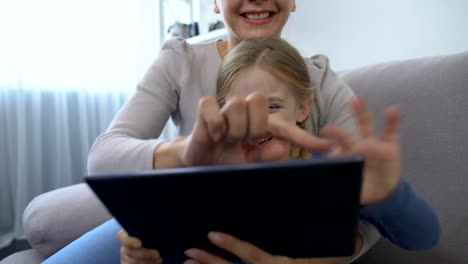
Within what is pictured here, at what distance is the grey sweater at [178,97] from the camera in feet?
2.20

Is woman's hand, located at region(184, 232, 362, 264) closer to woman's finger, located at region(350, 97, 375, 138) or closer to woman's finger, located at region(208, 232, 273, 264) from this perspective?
woman's finger, located at region(208, 232, 273, 264)

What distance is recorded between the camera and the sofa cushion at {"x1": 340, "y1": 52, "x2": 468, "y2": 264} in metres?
0.71

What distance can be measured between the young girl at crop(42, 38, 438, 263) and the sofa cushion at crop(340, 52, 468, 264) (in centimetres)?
23

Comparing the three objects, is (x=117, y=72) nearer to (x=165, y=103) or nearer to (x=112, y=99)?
(x=112, y=99)

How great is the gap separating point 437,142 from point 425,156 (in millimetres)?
36

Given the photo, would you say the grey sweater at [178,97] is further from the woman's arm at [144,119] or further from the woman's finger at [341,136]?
the woman's finger at [341,136]

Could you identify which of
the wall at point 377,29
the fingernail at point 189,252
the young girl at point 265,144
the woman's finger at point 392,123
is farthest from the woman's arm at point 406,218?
the wall at point 377,29

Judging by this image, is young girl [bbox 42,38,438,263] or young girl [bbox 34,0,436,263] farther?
young girl [bbox 34,0,436,263]

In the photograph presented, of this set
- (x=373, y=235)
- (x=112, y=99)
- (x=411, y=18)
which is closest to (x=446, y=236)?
Result: (x=373, y=235)

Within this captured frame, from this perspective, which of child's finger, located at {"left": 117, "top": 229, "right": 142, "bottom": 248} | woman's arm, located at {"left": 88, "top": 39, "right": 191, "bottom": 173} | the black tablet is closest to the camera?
the black tablet

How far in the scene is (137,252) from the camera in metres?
0.44

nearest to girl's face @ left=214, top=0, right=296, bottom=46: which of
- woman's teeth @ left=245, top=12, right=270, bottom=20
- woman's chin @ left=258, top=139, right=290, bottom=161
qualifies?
woman's teeth @ left=245, top=12, right=270, bottom=20

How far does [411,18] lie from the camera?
1.30 metres

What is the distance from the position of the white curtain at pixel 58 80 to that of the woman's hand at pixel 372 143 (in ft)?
6.01
